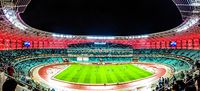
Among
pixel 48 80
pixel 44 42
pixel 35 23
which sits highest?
pixel 35 23

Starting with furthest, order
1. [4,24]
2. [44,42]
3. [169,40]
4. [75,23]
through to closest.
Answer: [44,42]
[169,40]
[75,23]
[4,24]

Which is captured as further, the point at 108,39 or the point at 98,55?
the point at 108,39

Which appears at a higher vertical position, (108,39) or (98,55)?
(108,39)

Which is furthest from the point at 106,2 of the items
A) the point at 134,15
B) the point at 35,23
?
the point at 35,23

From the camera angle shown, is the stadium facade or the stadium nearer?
the stadium

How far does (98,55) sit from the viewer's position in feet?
253

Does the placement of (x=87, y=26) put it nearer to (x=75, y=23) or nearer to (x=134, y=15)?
(x=75, y=23)

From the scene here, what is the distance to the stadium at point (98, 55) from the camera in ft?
130

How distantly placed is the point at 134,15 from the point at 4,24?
96.9 ft

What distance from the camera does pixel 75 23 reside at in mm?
65750

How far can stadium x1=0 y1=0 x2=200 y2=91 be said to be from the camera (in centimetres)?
3953

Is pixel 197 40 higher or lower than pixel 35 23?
lower

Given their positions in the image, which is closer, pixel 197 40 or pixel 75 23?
pixel 197 40

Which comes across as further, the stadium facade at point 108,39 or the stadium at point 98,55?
the stadium facade at point 108,39
